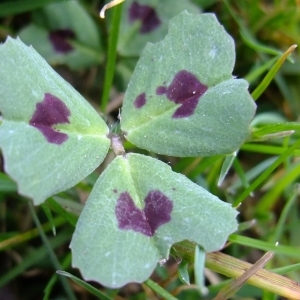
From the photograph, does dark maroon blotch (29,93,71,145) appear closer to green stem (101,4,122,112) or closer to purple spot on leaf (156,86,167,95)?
purple spot on leaf (156,86,167,95)

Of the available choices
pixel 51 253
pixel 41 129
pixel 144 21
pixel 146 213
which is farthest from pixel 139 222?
pixel 144 21

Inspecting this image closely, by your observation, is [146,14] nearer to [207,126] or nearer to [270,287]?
[207,126]

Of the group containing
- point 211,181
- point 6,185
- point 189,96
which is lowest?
point 211,181

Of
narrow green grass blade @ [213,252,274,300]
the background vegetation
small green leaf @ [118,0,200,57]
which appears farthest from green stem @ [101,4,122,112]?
narrow green grass blade @ [213,252,274,300]

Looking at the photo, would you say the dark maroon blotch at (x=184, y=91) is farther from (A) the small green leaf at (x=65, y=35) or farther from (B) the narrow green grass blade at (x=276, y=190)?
(A) the small green leaf at (x=65, y=35)

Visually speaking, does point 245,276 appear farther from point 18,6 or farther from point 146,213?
point 18,6

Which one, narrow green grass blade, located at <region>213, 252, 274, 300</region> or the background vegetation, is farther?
the background vegetation
